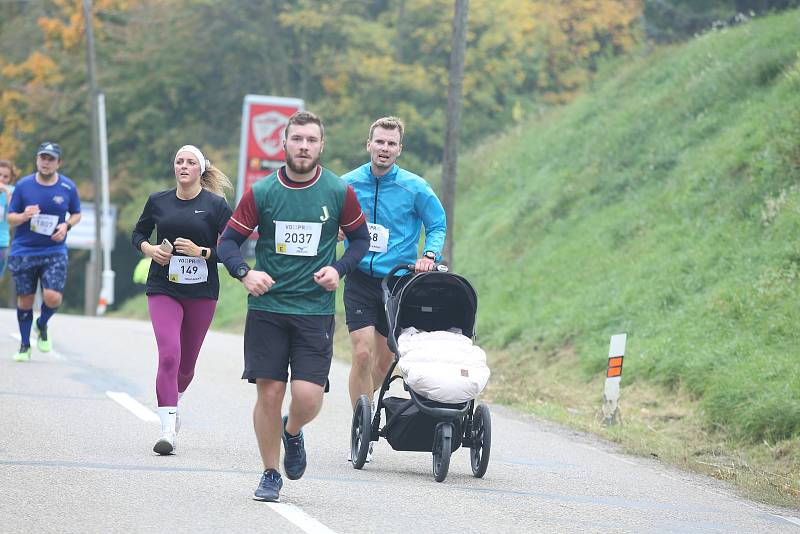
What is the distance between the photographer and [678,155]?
23.9 metres

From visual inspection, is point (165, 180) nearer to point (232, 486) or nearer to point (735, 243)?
point (735, 243)

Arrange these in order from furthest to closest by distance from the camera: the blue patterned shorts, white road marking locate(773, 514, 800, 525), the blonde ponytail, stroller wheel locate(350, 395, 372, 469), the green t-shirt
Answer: the blue patterned shorts → the blonde ponytail → stroller wheel locate(350, 395, 372, 469) → white road marking locate(773, 514, 800, 525) → the green t-shirt

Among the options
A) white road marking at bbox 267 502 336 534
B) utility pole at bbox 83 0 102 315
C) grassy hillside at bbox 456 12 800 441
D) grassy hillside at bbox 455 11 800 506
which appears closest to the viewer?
white road marking at bbox 267 502 336 534

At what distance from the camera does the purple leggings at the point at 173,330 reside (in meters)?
9.85

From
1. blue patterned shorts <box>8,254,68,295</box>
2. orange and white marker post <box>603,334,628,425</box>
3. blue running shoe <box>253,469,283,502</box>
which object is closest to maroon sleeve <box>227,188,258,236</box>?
blue running shoe <box>253,469,283,502</box>

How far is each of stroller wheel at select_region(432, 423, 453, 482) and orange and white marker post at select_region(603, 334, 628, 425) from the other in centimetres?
492

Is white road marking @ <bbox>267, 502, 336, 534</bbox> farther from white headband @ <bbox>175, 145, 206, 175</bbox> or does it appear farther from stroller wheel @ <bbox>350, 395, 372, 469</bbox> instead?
white headband @ <bbox>175, 145, 206, 175</bbox>

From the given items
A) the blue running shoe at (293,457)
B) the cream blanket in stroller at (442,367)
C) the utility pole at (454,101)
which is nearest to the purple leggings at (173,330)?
the cream blanket in stroller at (442,367)

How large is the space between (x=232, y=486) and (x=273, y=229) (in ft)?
5.32

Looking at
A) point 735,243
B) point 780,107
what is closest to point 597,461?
point 735,243

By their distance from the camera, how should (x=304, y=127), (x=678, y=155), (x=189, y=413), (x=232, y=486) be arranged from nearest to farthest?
(x=304, y=127), (x=232, y=486), (x=189, y=413), (x=678, y=155)

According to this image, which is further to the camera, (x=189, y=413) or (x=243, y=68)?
(x=243, y=68)

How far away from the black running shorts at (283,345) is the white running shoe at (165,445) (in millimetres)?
1939

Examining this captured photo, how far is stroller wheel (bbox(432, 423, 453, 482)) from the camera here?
9227 mm
